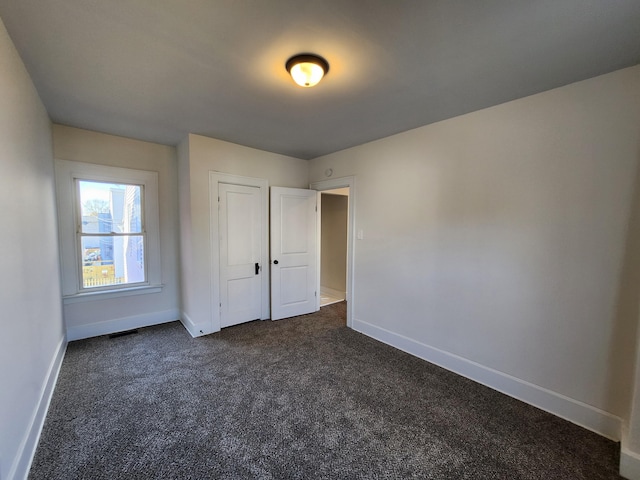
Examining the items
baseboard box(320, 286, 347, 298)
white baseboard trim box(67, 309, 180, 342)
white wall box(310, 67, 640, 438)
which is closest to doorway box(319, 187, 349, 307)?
baseboard box(320, 286, 347, 298)

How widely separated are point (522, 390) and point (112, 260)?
475cm

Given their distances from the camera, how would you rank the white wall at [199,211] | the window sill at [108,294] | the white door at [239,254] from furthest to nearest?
1. the white door at [239,254]
2. the white wall at [199,211]
3. the window sill at [108,294]

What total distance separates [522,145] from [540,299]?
1290 millimetres

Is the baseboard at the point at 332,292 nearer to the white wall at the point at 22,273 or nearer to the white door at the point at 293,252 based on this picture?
the white door at the point at 293,252

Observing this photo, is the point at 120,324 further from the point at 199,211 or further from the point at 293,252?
the point at 293,252

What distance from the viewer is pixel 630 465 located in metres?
1.55

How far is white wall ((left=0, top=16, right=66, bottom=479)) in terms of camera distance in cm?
140

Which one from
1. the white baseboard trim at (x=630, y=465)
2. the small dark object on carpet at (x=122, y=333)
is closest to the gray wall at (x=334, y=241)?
the small dark object on carpet at (x=122, y=333)

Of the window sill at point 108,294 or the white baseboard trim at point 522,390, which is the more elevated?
the window sill at point 108,294

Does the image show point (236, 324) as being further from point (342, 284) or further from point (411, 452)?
point (411, 452)

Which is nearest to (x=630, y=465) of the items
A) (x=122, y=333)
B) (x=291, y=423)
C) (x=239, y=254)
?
(x=291, y=423)

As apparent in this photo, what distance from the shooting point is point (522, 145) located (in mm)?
2195

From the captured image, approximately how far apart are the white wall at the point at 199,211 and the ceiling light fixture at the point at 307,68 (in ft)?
6.48

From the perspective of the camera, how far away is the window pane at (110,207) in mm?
3232
